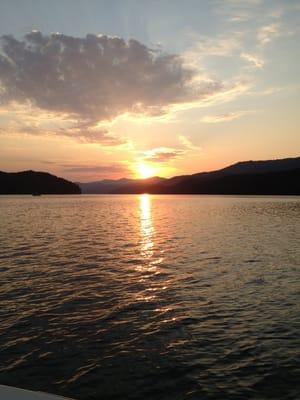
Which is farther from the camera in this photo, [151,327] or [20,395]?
[151,327]

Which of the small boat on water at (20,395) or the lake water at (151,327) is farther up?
the small boat on water at (20,395)

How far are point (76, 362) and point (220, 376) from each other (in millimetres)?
5387

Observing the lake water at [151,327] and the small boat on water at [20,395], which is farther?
the lake water at [151,327]

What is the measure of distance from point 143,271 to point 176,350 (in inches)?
638

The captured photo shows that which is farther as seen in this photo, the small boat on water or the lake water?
the lake water

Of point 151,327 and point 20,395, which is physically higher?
point 20,395

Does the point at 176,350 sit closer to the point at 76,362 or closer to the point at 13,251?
the point at 76,362

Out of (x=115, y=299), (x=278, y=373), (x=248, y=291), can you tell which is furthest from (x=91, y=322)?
(x=248, y=291)

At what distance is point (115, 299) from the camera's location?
76.4ft

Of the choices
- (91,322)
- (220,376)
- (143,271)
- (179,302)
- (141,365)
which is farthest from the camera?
(143,271)

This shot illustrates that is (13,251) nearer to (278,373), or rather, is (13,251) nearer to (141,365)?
(141,365)

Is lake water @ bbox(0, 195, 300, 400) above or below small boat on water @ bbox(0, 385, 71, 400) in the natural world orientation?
below

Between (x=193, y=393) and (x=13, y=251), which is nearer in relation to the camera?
(x=193, y=393)

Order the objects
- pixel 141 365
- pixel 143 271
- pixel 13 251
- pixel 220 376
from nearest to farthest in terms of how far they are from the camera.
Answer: pixel 220 376
pixel 141 365
pixel 143 271
pixel 13 251
